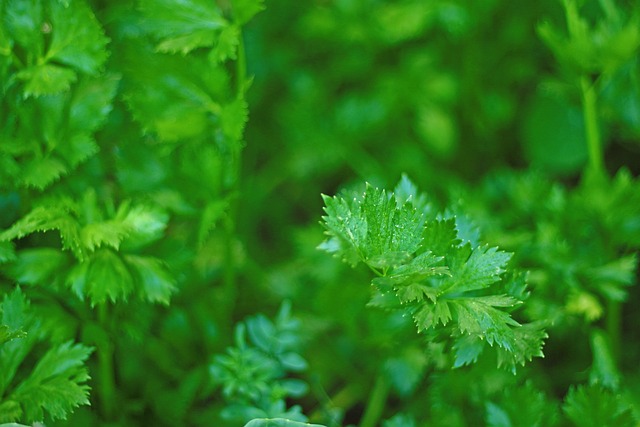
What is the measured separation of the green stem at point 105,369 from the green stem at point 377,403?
439 millimetres

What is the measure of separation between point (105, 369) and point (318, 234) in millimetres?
546

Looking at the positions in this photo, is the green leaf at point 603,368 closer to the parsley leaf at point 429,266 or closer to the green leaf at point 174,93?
the parsley leaf at point 429,266

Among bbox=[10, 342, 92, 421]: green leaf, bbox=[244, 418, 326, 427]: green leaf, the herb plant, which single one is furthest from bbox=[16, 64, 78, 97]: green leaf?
bbox=[244, 418, 326, 427]: green leaf

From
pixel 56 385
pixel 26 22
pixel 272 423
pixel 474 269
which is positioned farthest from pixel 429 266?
pixel 26 22

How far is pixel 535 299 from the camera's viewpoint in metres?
1.18

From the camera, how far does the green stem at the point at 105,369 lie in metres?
1.09

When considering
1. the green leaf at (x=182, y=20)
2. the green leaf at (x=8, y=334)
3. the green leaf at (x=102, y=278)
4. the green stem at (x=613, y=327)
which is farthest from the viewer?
the green stem at (x=613, y=327)

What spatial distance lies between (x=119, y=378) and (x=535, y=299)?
715mm

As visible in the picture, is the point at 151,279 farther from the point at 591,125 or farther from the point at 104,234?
the point at 591,125

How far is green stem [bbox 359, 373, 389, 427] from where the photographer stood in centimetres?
128

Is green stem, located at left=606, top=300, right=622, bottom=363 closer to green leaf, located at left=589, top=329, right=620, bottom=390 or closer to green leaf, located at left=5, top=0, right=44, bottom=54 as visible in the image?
green leaf, located at left=589, top=329, right=620, bottom=390

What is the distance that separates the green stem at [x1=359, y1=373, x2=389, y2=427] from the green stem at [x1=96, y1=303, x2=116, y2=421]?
44cm

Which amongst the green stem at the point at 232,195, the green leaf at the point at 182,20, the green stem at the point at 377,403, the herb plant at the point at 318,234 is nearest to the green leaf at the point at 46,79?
the herb plant at the point at 318,234

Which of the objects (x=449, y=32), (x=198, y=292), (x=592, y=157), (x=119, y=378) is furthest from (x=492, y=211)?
(x=119, y=378)
